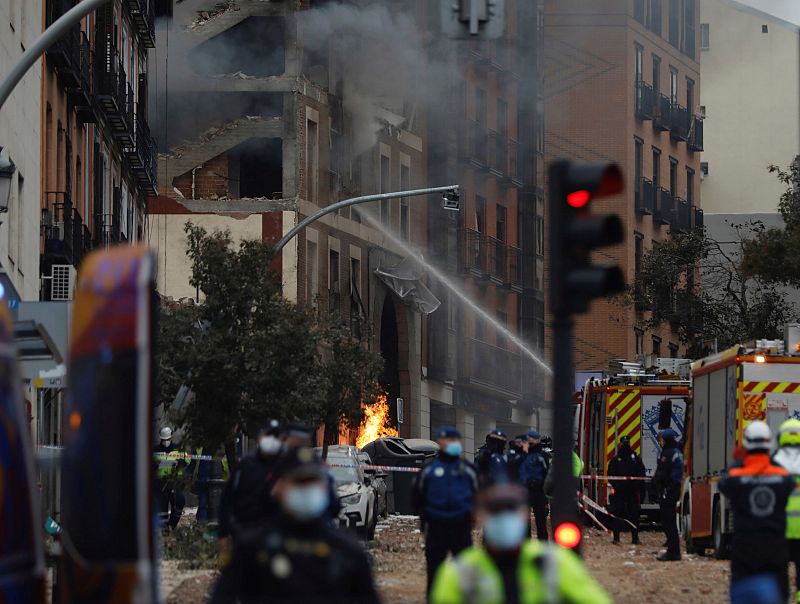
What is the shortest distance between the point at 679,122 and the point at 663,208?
10.7 feet

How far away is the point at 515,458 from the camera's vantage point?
23766mm

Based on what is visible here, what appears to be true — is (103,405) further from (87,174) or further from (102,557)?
(87,174)

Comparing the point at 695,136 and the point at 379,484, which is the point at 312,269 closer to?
the point at 379,484

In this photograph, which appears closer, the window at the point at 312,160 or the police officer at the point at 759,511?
the police officer at the point at 759,511

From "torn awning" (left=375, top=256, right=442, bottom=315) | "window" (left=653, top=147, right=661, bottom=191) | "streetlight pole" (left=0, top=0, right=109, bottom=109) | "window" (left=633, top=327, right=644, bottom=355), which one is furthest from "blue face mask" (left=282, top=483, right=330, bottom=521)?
"window" (left=653, top=147, right=661, bottom=191)

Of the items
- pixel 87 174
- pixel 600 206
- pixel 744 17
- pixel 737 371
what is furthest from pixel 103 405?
pixel 744 17

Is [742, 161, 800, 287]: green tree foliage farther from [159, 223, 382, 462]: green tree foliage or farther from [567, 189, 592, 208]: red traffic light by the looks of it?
[567, 189, 592, 208]: red traffic light

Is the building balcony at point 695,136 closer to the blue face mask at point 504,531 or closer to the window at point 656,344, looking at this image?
the window at point 656,344

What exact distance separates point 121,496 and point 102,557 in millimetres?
261

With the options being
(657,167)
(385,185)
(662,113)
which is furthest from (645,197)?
(385,185)

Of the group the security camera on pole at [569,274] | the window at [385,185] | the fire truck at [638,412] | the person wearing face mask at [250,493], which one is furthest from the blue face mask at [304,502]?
the window at [385,185]

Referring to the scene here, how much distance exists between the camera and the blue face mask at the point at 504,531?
23.5 ft

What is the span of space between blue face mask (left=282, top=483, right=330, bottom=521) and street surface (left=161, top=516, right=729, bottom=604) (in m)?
9.46

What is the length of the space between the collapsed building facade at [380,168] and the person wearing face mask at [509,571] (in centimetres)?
3733
